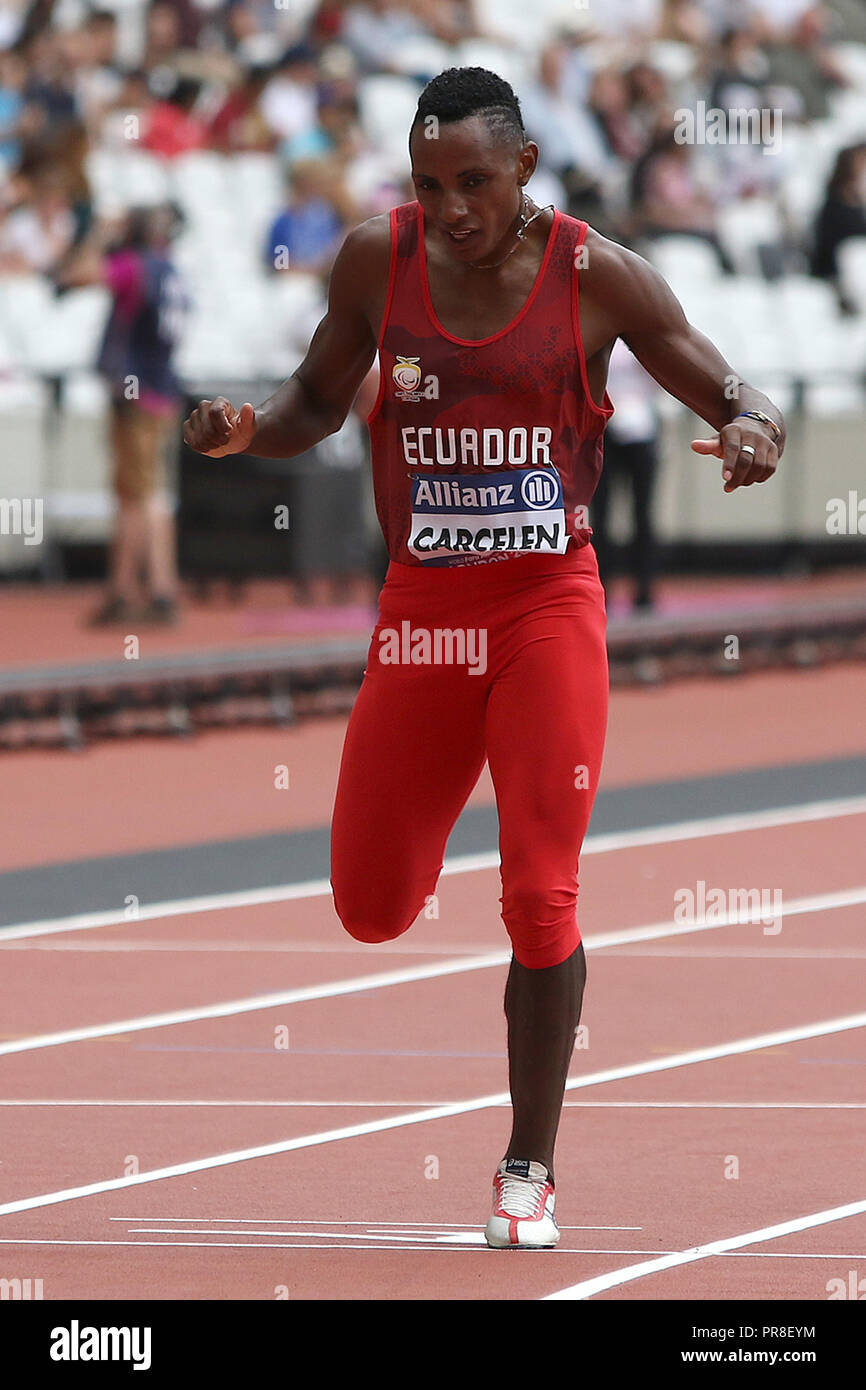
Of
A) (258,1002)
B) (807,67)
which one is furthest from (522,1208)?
(807,67)

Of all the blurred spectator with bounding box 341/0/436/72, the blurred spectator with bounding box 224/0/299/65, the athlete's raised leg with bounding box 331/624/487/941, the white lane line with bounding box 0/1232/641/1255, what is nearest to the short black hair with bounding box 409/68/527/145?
the athlete's raised leg with bounding box 331/624/487/941

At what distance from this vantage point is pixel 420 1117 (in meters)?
6.43

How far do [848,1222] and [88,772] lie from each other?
25.0 feet

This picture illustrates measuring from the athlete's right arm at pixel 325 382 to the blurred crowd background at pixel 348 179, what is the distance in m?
10.5

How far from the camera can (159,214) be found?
15.8 meters

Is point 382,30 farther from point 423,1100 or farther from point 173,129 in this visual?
point 423,1100

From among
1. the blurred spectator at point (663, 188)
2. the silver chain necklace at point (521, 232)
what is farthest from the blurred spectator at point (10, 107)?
the silver chain necklace at point (521, 232)

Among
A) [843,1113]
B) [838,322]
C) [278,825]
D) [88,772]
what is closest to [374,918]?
[843,1113]

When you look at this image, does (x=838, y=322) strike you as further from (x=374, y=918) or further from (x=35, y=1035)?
(x=374, y=918)

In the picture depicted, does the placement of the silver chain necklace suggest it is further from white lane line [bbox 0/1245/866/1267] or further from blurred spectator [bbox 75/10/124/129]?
blurred spectator [bbox 75/10/124/129]

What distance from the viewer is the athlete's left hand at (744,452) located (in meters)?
5.08

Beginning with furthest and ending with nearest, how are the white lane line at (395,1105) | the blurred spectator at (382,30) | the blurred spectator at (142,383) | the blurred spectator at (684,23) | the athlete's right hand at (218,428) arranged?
1. the blurred spectator at (684,23)
2. the blurred spectator at (382,30)
3. the blurred spectator at (142,383)
4. the white lane line at (395,1105)
5. the athlete's right hand at (218,428)

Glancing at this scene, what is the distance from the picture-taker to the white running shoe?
519 centimetres

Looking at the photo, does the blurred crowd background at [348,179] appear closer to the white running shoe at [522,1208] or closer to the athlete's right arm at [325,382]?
the athlete's right arm at [325,382]
